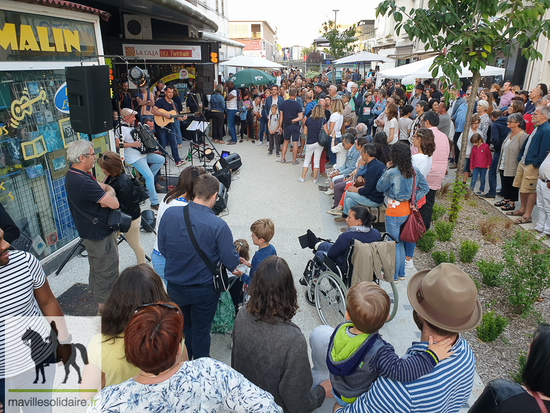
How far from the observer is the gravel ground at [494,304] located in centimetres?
353

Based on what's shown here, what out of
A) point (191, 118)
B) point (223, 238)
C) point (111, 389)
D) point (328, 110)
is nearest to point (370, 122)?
point (328, 110)

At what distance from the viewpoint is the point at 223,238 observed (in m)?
2.89

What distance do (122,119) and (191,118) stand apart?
5.53 meters

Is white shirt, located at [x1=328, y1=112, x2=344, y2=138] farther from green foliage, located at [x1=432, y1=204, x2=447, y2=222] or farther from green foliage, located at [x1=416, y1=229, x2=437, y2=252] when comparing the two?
green foliage, located at [x1=416, y1=229, x2=437, y2=252]

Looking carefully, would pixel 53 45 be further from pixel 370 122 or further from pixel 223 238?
pixel 370 122

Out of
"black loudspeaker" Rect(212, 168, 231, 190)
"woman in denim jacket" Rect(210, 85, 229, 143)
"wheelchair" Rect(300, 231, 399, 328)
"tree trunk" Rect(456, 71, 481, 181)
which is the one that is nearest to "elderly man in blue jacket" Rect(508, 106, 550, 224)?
"tree trunk" Rect(456, 71, 481, 181)

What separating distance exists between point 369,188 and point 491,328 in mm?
2677

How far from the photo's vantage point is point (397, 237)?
4848mm

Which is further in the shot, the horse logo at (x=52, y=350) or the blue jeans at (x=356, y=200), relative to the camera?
the blue jeans at (x=356, y=200)

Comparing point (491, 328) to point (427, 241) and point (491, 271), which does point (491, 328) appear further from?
point (427, 241)

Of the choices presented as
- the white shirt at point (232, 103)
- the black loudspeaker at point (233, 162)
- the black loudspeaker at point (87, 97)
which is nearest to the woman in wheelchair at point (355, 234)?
the black loudspeaker at point (87, 97)

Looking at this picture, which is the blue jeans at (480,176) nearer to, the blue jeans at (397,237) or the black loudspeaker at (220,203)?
the blue jeans at (397,237)

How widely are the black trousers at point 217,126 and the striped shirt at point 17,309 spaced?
1084 cm

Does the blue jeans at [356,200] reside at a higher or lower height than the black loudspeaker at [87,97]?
lower
